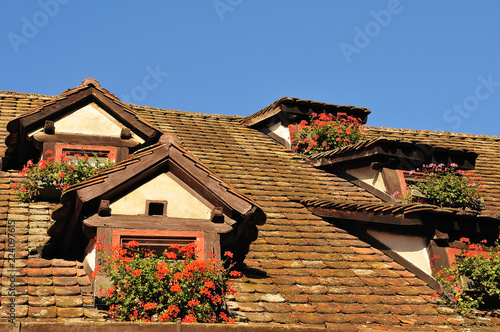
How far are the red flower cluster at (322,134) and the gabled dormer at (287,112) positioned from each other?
0.60 feet

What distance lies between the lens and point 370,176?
10969 millimetres

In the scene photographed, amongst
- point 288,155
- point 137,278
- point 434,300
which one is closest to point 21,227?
point 137,278

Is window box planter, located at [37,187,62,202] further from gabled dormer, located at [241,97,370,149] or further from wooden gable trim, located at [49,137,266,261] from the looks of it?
gabled dormer, located at [241,97,370,149]

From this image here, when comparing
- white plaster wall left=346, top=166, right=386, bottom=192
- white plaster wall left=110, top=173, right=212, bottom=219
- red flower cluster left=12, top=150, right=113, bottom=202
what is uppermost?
white plaster wall left=346, top=166, right=386, bottom=192

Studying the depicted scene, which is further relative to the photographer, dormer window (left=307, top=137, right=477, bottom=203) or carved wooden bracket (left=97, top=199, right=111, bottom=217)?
dormer window (left=307, top=137, right=477, bottom=203)

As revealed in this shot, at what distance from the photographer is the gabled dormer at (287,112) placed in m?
13.1

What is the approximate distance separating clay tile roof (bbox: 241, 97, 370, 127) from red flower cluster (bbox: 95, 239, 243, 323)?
7549mm

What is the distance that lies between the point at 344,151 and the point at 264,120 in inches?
119

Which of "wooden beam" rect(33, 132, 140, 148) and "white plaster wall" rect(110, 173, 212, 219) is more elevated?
"wooden beam" rect(33, 132, 140, 148)

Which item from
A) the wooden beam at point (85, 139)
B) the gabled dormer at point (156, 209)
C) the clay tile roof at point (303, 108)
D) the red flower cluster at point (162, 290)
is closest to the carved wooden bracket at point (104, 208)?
the gabled dormer at point (156, 209)

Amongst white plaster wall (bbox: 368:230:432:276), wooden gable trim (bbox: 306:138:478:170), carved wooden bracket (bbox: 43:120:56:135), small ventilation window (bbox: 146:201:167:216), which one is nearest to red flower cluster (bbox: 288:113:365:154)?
wooden gable trim (bbox: 306:138:478:170)

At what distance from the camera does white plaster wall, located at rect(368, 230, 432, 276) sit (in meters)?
8.66

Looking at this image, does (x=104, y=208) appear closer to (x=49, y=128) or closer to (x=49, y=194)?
(x=49, y=194)

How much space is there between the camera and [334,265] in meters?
8.11
